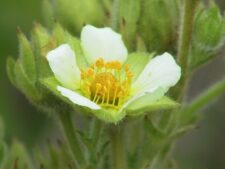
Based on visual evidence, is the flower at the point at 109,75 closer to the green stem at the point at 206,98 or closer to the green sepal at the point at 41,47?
the green sepal at the point at 41,47

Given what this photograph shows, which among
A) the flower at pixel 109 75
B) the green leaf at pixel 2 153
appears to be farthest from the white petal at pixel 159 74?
the green leaf at pixel 2 153

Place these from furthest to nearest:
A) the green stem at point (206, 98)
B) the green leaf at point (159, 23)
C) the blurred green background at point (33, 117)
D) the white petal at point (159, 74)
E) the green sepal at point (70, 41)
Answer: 1. the blurred green background at point (33, 117)
2. the green stem at point (206, 98)
3. the green leaf at point (159, 23)
4. the green sepal at point (70, 41)
5. the white petal at point (159, 74)

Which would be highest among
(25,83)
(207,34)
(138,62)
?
(207,34)

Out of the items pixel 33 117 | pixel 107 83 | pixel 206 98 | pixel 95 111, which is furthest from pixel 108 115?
pixel 33 117

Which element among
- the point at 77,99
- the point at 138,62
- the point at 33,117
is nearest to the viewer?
the point at 77,99

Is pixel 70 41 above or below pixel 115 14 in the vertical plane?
below

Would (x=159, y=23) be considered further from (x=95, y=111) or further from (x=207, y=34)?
(x=95, y=111)

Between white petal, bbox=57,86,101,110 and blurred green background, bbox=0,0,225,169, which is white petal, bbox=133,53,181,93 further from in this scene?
blurred green background, bbox=0,0,225,169
